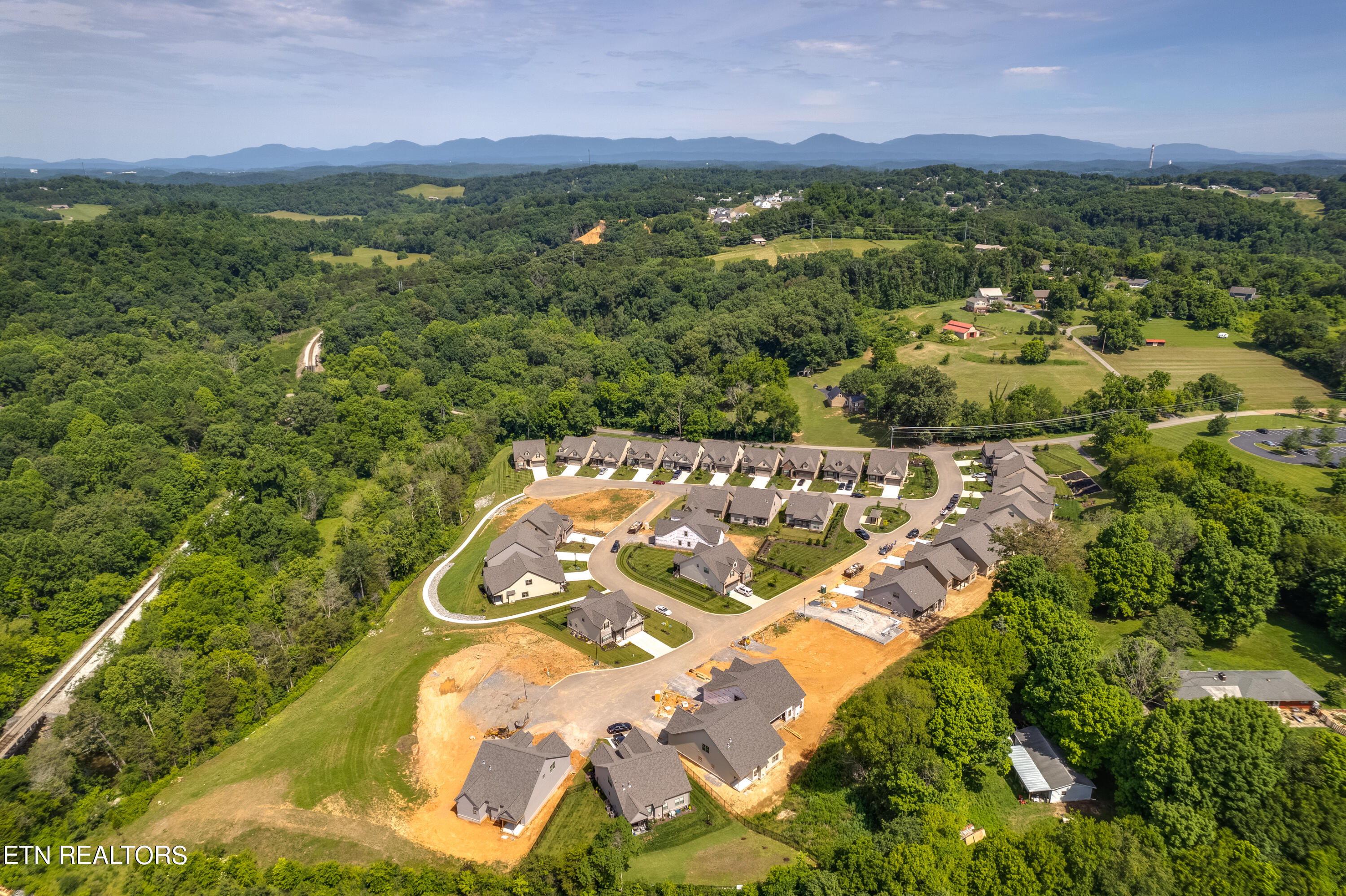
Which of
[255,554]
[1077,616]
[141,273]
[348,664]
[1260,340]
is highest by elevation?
[141,273]

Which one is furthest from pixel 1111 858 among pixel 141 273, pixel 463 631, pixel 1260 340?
pixel 141 273

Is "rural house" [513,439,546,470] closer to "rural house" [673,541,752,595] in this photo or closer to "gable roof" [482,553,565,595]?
"gable roof" [482,553,565,595]

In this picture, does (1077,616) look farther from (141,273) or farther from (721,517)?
(141,273)

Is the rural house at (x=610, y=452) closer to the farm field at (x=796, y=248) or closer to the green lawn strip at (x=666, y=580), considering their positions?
the green lawn strip at (x=666, y=580)

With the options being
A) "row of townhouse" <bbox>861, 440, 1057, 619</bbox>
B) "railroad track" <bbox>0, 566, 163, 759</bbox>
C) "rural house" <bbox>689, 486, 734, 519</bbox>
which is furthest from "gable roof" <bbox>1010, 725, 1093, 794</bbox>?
"railroad track" <bbox>0, 566, 163, 759</bbox>

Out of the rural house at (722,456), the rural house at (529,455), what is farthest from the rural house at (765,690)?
the rural house at (529,455)

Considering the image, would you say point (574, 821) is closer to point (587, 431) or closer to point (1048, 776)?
point (1048, 776)
